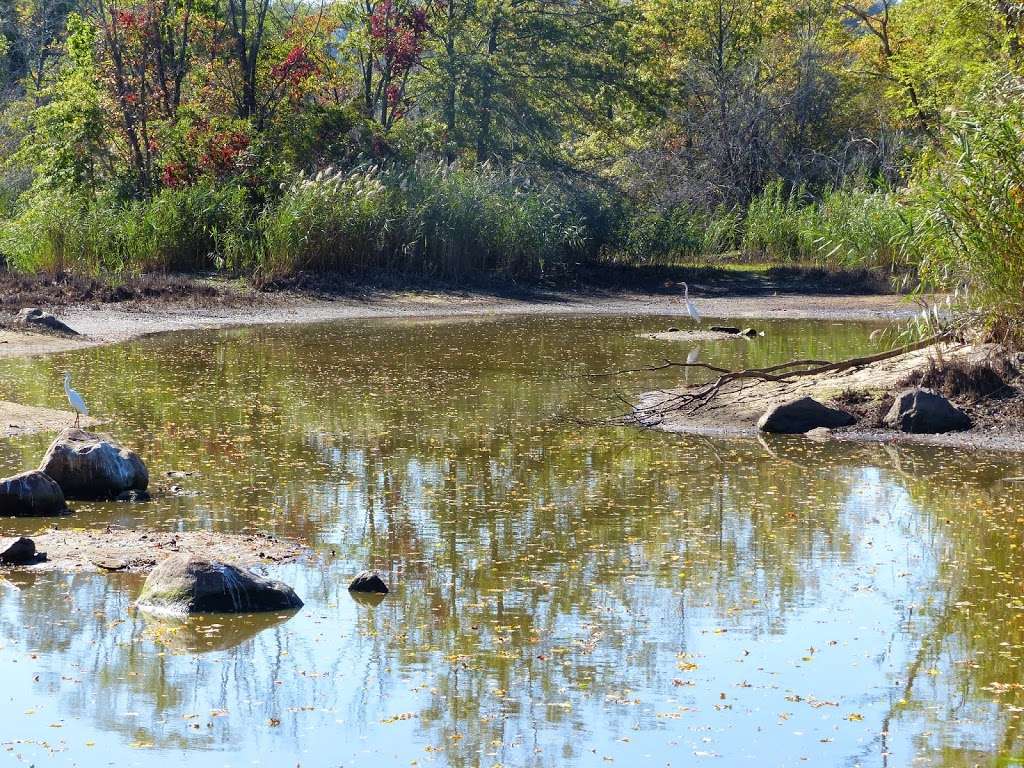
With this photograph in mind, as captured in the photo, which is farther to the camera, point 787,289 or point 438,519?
point 787,289

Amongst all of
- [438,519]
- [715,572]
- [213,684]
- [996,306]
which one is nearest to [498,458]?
[438,519]

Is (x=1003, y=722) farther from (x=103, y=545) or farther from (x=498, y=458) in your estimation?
(x=498, y=458)

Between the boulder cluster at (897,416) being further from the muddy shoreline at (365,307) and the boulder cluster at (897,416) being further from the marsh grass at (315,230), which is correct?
the marsh grass at (315,230)

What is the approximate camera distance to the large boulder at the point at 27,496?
27.1 feet

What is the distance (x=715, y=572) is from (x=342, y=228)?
688 inches

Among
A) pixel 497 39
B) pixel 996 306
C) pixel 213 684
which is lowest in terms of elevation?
pixel 213 684

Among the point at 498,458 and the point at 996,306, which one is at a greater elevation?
the point at 996,306

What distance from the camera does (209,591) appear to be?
6555 mm

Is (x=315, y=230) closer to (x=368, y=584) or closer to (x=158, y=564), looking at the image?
(x=158, y=564)

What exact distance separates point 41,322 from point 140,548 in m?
11.5

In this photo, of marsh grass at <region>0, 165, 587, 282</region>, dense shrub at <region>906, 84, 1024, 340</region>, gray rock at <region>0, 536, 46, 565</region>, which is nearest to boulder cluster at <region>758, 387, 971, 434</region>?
dense shrub at <region>906, 84, 1024, 340</region>

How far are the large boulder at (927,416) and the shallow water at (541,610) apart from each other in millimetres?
482

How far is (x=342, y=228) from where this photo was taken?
24.1 m

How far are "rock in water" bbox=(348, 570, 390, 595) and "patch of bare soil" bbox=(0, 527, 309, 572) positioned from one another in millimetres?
742
